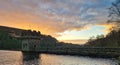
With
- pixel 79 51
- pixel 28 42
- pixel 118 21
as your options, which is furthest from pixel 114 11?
pixel 28 42

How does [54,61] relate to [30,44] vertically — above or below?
below

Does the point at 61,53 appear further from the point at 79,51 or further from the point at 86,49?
the point at 86,49

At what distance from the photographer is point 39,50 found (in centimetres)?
16138

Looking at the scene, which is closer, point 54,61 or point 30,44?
point 54,61

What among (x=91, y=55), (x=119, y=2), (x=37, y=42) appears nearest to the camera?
(x=119, y=2)

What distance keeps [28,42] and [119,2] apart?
311 ft

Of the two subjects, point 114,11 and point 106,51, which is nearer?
point 114,11

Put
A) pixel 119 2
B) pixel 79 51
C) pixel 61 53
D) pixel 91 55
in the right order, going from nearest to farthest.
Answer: pixel 119 2 → pixel 91 55 → pixel 79 51 → pixel 61 53

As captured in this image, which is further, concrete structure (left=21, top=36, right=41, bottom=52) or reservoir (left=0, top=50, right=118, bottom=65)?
concrete structure (left=21, top=36, right=41, bottom=52)

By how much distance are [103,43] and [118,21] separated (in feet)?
270

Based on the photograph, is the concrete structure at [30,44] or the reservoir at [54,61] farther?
the concrete structure at [30,44]

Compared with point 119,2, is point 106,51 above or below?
below

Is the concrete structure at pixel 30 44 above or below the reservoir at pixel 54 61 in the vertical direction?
above

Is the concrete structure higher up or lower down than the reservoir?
higher up
